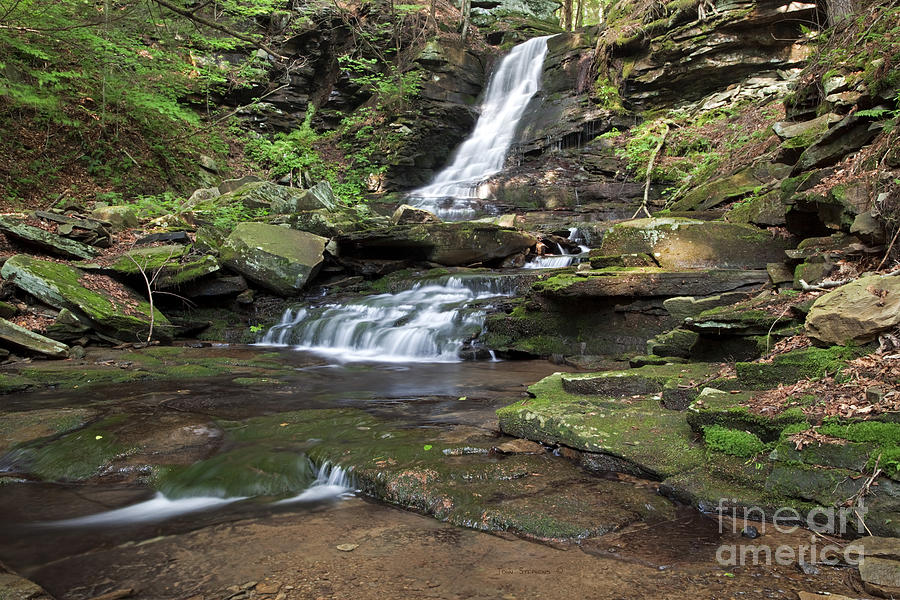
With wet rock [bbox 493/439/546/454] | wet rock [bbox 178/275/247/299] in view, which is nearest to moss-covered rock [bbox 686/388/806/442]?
wet rock [bbox 493/439/546/454]

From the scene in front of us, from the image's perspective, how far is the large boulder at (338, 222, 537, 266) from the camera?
1221cm

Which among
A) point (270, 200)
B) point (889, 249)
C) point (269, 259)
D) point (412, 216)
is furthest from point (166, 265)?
point (889, 249)

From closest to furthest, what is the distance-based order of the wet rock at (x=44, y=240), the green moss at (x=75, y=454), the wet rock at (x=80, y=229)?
the green moss at (x=75, y=454)
the wet rock at (x=44, y=240)
the wet rock at (x=80, y=229)

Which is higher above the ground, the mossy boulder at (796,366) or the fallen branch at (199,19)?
the fallen branch at (199,19)

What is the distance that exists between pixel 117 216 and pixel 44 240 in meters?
2.40

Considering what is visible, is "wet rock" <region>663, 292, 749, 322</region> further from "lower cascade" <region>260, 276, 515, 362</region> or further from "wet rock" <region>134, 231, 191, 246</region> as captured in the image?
"wet rock" <region>134, 231, 191, 246</region>

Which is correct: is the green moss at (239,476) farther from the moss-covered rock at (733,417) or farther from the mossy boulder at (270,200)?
the mossy boulder at (270,200)

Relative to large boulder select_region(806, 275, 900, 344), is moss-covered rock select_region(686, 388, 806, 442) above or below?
below

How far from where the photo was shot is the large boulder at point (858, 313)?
3.29 meters

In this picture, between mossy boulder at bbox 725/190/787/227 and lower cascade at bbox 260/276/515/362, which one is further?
lower cascade at bbox 260/276/515/362

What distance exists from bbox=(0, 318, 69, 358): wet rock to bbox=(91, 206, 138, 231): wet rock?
4.61 meters

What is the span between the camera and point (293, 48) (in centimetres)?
2384

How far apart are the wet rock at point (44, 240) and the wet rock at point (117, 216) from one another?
5.15 feet

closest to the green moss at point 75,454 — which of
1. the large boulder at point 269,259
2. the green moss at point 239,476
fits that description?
the green moss at point 239,476
